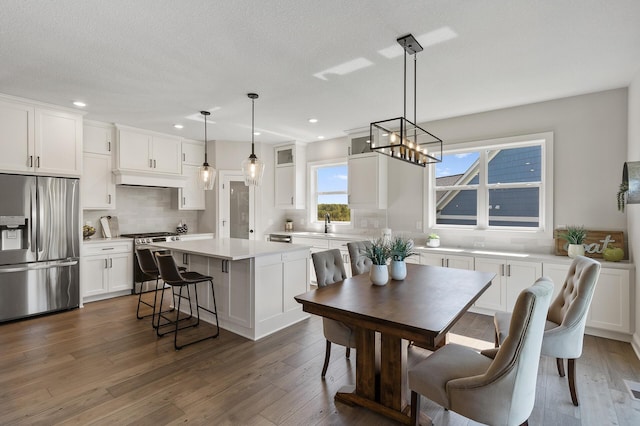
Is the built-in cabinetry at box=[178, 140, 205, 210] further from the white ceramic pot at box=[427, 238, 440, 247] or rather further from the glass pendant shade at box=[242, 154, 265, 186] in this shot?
the white ceramic pot at box=[427, 238, 440, 247]

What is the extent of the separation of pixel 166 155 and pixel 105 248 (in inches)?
73.4

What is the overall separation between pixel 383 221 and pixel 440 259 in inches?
52.3

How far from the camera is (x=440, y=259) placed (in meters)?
4.33

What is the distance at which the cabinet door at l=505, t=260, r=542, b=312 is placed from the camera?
3.72m

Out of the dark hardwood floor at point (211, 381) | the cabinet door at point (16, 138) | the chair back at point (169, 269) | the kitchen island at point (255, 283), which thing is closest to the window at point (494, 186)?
the dark hardwood floor at point (211, 381)

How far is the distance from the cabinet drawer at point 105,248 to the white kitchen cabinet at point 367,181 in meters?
3.64

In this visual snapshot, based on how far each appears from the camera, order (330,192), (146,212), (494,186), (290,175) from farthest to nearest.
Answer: (290,175), (330,192), (146,212), (494,186)

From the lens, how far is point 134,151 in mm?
5301

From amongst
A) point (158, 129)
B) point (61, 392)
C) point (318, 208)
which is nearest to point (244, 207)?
point (318, 208)

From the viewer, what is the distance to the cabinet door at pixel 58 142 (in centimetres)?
409

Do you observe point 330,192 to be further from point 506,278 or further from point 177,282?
point 177,282

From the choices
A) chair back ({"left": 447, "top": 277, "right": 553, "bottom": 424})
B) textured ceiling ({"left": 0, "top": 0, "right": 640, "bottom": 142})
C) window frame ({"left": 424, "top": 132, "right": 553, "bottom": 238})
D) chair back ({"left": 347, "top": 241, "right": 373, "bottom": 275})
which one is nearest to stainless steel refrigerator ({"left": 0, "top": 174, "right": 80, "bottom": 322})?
textured ceiling ({"left": 0, "top": 0, "right": 640, "bottom": 142})

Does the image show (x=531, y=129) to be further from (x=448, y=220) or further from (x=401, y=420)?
(x=401, y=420)

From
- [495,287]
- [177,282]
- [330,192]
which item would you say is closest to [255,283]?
[177,282]
